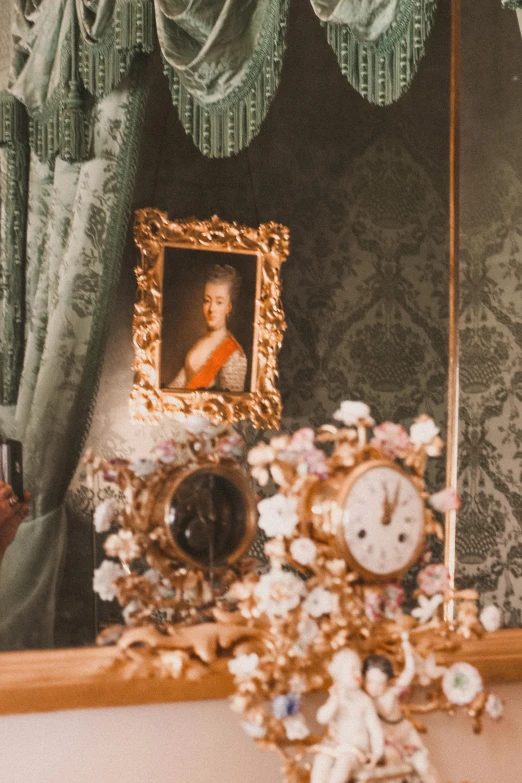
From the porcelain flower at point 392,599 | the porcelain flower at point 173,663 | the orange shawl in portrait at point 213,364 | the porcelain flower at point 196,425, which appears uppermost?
the orange shawl in portrait at point 213,364

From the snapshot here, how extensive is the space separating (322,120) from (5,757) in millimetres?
1093

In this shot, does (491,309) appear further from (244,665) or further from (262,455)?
(244,665)

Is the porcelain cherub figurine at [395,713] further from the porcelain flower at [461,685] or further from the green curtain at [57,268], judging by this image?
the green curtain at [57,268]

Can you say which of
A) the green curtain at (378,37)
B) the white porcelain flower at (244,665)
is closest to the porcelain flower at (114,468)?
the white porcelain flower at (244,665)

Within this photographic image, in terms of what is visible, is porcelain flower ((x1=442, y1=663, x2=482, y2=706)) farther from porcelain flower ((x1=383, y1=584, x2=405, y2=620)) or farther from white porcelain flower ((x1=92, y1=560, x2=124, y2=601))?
white porcelain flower ((x1=92, y1=560, x2=124, y2=601))

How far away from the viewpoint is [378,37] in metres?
1.46

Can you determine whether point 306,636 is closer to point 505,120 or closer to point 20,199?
point 20,199

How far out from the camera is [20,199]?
5.02 feet

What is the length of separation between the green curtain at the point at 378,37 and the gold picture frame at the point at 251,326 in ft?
0.92

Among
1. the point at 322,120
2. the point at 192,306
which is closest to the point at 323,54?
the point at 322,120

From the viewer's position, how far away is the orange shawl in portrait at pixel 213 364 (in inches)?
61.8

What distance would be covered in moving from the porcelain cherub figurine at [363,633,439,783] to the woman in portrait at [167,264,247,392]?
485 mm

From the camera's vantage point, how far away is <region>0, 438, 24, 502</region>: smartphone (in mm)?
1457

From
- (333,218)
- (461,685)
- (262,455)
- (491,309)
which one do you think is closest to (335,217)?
(333,218)
